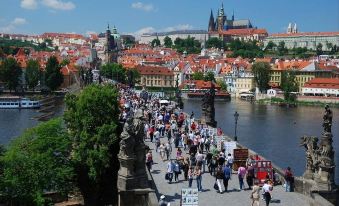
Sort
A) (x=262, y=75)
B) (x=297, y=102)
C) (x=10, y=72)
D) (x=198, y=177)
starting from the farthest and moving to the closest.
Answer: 1. (x=262, y=75)
2. (x=297, y=102)
3. (x=10, y=72)
4. (x=198, y=177)

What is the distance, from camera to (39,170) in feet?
58.0

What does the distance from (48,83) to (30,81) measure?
3352 millimetres

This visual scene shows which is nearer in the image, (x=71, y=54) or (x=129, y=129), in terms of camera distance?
(x=129, y=129)

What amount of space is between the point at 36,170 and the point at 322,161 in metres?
9.07

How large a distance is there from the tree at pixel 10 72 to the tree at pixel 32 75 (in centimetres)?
190

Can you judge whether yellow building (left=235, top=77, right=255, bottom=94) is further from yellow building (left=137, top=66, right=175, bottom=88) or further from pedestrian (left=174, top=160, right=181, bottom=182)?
pedestrian (left=174, top=160, right=181, bottom=182)

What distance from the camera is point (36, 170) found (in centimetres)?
1758

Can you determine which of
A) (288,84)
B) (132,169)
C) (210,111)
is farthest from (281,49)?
(132,169)

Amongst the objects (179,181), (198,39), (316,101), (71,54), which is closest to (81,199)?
(179,181)

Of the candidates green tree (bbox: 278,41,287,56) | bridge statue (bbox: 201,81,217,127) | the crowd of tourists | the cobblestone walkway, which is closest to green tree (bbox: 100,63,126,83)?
bridge statue (bbox: 201,81,217,127)

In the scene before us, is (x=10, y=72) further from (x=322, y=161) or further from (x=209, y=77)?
(x=322, y=161)

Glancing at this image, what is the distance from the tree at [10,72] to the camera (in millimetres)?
78375

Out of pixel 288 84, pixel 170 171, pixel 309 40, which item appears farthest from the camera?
pixel 309 40

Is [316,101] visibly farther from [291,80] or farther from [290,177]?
[290,177]
